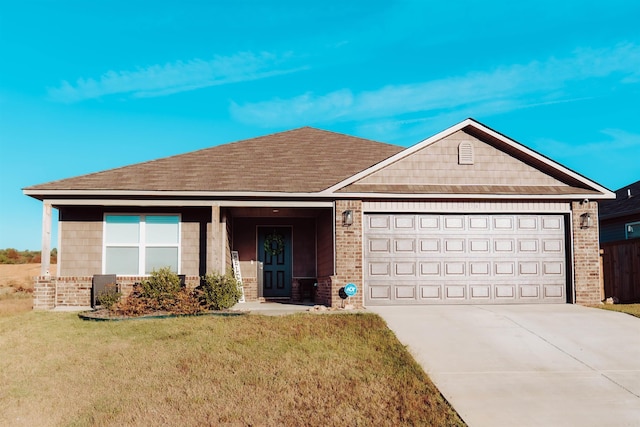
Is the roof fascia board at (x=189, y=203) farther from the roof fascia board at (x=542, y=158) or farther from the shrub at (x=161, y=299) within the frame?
the roof fascia board at (x=542, y=158)

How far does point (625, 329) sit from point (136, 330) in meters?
9.91

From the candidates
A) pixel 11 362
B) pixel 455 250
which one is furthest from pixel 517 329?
pixel 11 362

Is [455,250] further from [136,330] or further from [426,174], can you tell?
[136,330]

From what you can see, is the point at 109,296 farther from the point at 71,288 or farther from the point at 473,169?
the point at 473,169

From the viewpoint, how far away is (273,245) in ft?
58.5

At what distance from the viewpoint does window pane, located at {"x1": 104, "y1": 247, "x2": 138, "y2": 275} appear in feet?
51.0

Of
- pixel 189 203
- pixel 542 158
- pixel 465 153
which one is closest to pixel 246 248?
pixel 189 203

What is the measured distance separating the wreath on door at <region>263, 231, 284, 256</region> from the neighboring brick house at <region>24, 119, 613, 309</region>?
1.86 meters

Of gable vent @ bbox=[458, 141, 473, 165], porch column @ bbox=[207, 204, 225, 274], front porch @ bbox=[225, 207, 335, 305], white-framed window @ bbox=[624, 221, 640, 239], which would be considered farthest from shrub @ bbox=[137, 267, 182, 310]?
white-framed window @ bbox=[624, 221, 640, 239]

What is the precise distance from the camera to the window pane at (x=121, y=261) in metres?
15.5

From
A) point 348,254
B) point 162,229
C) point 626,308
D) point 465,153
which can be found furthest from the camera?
point 162,229

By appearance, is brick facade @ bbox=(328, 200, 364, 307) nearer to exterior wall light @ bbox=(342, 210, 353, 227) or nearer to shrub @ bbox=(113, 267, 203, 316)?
exterior wall light @ bbox=(342, 210, 353, 227)

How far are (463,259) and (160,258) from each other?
8.12m

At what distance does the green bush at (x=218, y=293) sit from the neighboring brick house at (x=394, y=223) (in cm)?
78
